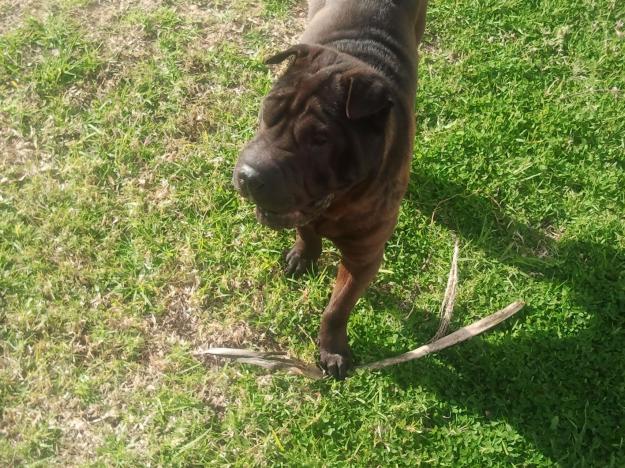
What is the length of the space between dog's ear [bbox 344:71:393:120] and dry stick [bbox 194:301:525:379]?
1.58m

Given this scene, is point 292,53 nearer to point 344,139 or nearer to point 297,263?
point 344,139

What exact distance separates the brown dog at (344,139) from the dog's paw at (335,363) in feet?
1.46

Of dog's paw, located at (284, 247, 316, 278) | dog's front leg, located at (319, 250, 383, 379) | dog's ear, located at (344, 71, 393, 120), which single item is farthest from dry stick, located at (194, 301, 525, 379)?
dog's ear, located at (344, 71, 393, 120)

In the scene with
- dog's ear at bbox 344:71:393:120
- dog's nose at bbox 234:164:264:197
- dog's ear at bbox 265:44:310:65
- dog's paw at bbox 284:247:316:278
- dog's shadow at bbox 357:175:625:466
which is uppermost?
dog's ear at bbox 265:44:310:65

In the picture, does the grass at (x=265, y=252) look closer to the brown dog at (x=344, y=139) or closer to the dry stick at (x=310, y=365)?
the dry stick at (x=310, y=365)

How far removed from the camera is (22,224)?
3.64 m

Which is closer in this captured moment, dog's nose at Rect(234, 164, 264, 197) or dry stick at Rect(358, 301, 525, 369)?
dog's nose at Rect(234, 164, 264, 197)

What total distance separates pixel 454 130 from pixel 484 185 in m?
0.45

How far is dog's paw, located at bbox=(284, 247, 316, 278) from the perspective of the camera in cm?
350

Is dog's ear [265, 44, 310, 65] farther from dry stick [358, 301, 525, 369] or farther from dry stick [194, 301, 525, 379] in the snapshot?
dry stick [358, 301, 525, 369]

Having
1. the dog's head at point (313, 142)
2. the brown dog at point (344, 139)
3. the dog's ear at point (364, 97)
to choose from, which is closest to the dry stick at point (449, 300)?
the brown dog at point (344, 139)

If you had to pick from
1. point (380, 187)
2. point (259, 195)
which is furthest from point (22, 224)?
point (380, 187)

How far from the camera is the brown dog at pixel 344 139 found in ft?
7.23

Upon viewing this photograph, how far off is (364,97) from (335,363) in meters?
1.62
